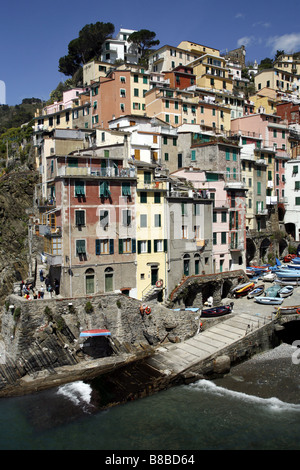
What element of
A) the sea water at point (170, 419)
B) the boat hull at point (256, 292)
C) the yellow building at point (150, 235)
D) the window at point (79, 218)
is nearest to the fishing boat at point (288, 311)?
the boat hull at point (256, 292)

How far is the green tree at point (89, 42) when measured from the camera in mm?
100938

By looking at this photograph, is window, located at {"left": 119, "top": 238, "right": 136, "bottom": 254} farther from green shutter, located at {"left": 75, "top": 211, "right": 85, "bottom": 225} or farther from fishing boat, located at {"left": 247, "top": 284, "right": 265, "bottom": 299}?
fishing boat, located at {"left": 247, "top": 284, "right": 265, "bottom": 299}

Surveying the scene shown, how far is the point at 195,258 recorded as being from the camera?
47.8 meters

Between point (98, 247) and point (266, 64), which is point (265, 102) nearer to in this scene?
point (266, 64)

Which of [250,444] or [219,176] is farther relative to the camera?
[219,176]

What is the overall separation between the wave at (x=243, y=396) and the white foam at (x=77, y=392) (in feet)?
28.1

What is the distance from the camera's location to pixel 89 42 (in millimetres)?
101000

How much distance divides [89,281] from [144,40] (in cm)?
8744

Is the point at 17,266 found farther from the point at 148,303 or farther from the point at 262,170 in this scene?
the point at 262,170

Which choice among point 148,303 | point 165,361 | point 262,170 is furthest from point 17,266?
point 262,170

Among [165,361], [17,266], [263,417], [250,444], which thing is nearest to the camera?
[250,444]

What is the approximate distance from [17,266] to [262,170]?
143 ft

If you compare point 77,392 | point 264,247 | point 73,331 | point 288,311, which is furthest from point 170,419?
point 264,247

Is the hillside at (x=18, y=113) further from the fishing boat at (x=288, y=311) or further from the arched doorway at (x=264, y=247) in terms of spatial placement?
the fishing boat at (x=288, y=311)
